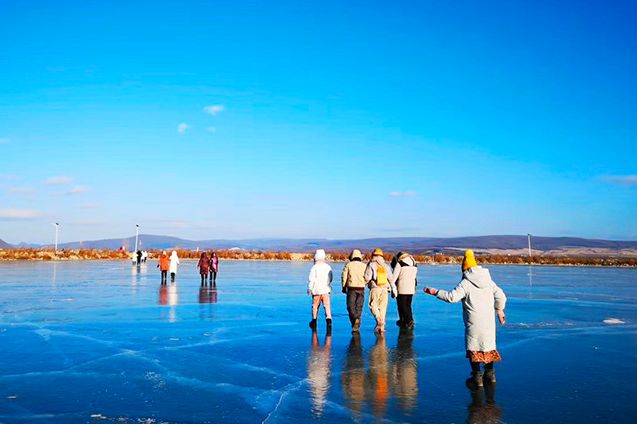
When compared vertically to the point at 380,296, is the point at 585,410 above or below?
below

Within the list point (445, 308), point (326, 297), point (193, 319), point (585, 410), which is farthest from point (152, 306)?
point (585, 410)

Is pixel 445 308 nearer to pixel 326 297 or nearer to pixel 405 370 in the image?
pixel 326 297

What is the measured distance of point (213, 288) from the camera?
24.1 meters

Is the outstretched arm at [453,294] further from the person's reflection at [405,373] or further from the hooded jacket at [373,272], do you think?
the hooded jacket at [373,272]

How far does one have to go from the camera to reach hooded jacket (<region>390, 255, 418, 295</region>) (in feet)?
44.7

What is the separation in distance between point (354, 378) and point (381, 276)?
16.3 feet

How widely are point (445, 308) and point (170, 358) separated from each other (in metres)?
11.1

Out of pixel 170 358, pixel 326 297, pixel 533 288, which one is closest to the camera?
pixel 170 358

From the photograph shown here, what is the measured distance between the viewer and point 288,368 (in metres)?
8.86

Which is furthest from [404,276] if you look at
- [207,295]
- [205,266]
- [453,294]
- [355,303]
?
[205,266]

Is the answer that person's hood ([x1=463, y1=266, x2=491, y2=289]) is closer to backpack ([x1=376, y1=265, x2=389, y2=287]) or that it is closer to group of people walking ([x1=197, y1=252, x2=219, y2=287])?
backpack ([x1=376, y1=265, x2=389, y2=287])

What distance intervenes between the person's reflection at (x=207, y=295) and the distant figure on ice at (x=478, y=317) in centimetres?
1239

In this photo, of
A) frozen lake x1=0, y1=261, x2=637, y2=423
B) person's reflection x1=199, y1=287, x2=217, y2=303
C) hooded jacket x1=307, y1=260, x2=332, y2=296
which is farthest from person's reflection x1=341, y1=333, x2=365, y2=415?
person's reflection x1=199, y1=287, x2=217, y2=303

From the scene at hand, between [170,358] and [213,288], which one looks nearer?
[170,358]
